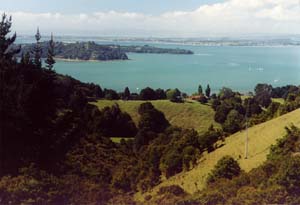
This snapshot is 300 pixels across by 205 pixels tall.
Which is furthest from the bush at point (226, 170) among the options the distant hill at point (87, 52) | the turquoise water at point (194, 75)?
the distant hill at point (87, 52)

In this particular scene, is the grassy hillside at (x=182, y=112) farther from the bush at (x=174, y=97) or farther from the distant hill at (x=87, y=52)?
the distant hill at (x=87, y=52)

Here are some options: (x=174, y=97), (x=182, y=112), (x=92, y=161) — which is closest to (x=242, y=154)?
(x=92, y=161)

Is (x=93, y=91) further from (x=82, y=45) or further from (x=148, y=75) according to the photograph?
(x=82, y=45)

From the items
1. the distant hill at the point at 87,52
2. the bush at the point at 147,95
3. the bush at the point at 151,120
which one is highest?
the distant hill at the point at 87,52

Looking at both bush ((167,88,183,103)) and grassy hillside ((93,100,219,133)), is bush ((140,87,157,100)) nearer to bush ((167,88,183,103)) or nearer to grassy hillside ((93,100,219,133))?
bush ((167,88,183,103))

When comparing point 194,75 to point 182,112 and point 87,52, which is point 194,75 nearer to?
point 87,52

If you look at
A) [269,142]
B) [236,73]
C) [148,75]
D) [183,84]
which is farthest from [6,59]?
[236,73]
